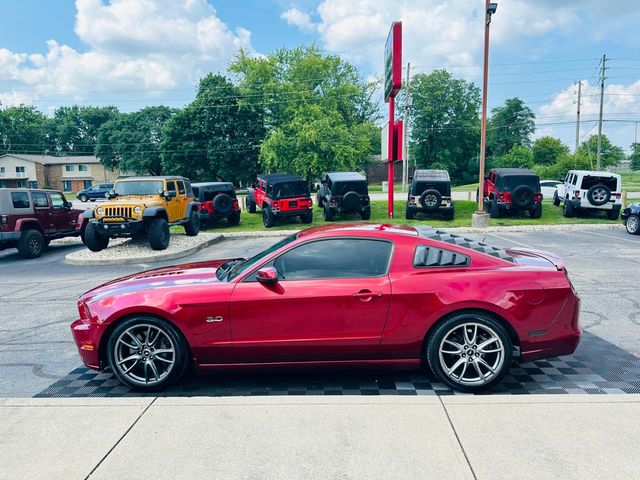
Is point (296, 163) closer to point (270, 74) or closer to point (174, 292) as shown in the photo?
point (270, 74)

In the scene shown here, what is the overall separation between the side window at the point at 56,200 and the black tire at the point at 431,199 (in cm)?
1371

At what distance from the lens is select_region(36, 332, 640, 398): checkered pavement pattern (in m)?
4.10

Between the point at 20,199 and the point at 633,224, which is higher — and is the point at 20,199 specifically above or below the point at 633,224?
above

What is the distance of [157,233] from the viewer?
12.8m

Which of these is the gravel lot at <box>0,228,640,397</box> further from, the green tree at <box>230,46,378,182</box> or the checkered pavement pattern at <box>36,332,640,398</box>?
the green tree at <box>230,46,378,182</box>

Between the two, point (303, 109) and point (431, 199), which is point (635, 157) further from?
point (431, 199)

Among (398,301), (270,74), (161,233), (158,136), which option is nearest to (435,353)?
(398,301)

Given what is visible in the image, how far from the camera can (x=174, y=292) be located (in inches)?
160

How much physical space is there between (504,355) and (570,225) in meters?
16.7

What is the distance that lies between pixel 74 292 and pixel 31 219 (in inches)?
240

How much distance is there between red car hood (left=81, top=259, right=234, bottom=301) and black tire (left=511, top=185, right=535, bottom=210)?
18.3 m

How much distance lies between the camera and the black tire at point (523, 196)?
2016cm

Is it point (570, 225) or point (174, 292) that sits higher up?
point (174, 292)

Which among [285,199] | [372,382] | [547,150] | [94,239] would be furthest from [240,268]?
[547,150]
